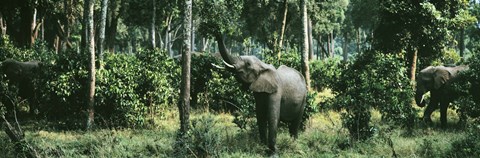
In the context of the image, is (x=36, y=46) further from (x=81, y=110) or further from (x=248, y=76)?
(x=248, y=76)

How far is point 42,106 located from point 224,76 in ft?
20.7

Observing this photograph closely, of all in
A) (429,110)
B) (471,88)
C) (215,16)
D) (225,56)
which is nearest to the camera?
(225,56)

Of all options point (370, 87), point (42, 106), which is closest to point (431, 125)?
point (370, 87)

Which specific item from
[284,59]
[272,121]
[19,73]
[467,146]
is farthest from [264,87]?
[19,73]

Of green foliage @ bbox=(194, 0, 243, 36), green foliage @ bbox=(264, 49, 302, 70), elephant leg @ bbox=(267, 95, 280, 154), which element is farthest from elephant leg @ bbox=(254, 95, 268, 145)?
green foliage @ bbox=(264, 49, 302, 70)

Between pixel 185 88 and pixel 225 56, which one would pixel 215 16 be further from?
pixel 225 56

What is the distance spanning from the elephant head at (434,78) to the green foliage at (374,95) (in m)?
1.04

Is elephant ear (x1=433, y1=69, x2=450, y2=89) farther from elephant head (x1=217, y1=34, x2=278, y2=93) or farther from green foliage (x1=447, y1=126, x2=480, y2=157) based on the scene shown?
elephant head (x1=217, y1=34, x2=278, y2=93)

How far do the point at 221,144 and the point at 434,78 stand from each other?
28.2ft

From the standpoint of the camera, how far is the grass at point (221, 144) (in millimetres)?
9773

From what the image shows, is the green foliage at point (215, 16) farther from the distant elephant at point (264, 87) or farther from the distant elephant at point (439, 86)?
the distant elephant at point (439, 86)

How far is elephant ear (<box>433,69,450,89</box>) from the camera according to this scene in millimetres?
15531

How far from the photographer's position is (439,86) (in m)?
15.6

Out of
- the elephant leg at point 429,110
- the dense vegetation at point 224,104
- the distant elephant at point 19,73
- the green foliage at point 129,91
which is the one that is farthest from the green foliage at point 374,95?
the distant elephant at point 19,73
